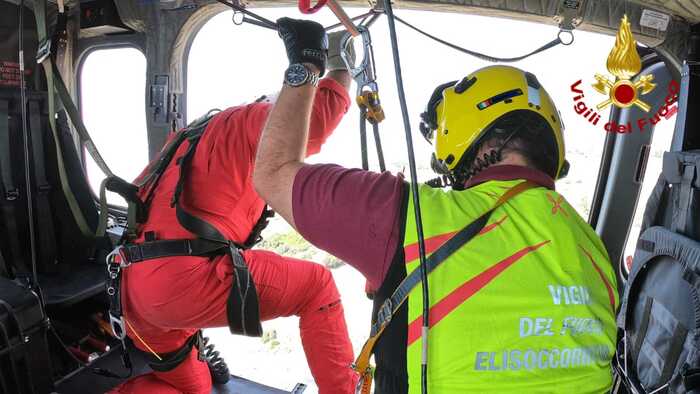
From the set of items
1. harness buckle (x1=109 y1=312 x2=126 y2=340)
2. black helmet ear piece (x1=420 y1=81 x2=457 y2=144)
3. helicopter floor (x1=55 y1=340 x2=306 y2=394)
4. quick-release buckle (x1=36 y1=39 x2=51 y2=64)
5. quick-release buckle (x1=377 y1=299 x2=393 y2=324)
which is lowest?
helicopter floor (x1=55 y1=340 x2=306 y2=394)

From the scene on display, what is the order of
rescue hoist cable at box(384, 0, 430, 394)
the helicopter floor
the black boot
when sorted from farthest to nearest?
the black boot
the helicopter floor
rescue hoist cable at box(384, 0, 430, 394)

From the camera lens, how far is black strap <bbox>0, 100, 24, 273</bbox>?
9.66 feet

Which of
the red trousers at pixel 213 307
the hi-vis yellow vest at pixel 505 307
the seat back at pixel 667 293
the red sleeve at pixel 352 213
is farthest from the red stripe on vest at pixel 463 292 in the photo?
the red trousers at pixel 213 307

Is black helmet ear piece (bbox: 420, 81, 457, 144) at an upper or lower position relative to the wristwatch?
lower

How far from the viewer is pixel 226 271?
201cm

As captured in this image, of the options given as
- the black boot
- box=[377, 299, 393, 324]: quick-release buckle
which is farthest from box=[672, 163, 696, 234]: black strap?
the black boot

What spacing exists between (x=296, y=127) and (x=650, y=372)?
134 cm

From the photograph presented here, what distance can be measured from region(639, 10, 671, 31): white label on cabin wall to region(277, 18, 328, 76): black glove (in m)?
1.40

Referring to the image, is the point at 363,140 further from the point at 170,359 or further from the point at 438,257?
the point at 170,359

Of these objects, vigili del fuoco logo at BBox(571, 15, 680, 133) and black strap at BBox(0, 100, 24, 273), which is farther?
black strap at BBox(0, 100, 24, 273)

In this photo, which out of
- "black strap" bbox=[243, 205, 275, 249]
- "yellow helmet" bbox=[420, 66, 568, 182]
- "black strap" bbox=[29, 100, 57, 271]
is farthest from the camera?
"black strap" bbox=[29, 100, 57, 271]

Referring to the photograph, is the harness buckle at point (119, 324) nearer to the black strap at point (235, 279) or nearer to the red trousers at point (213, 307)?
the red trousers at point (213, 307)

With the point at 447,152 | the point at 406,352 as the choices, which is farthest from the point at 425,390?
the point at 447,152

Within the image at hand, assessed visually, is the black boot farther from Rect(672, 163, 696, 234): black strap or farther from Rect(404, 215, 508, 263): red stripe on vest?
Rect(672, 163, 696, 234): black strap
